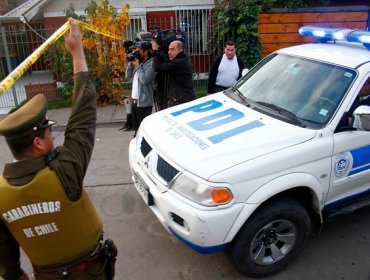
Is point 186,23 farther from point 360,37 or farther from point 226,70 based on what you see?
point 360,37

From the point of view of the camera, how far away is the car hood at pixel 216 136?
289cm

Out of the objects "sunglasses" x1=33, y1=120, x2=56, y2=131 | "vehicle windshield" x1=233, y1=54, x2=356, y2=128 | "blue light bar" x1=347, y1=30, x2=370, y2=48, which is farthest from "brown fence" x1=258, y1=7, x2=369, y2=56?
"sunglasses" x1=33, y1=120, x2=56, y2=131

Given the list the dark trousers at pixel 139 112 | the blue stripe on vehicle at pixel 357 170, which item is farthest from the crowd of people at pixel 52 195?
the dark trousers at pixel 139 112

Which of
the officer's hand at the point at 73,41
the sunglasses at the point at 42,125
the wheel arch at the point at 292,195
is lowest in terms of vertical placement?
A: the wheel arch at the point at 292,195

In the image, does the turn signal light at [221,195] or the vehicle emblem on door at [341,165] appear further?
the vehicle emblem on door at [341,165]

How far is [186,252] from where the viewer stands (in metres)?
3.57

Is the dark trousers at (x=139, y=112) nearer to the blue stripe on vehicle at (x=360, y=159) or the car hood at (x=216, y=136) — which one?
the car hood at (x=216, y=136)

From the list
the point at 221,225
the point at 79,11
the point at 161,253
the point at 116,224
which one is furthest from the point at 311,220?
the point at 79,11

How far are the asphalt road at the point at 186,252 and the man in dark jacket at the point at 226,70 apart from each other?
7.49 ft

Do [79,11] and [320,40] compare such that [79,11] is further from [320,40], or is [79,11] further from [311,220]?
[311,220]

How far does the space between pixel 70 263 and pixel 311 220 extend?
228cm

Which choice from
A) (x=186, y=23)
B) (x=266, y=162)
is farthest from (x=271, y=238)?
(x=186, y=23)

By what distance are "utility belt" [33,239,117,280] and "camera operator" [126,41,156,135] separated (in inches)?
124

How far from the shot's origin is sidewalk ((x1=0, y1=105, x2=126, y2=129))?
7766 millimetres
